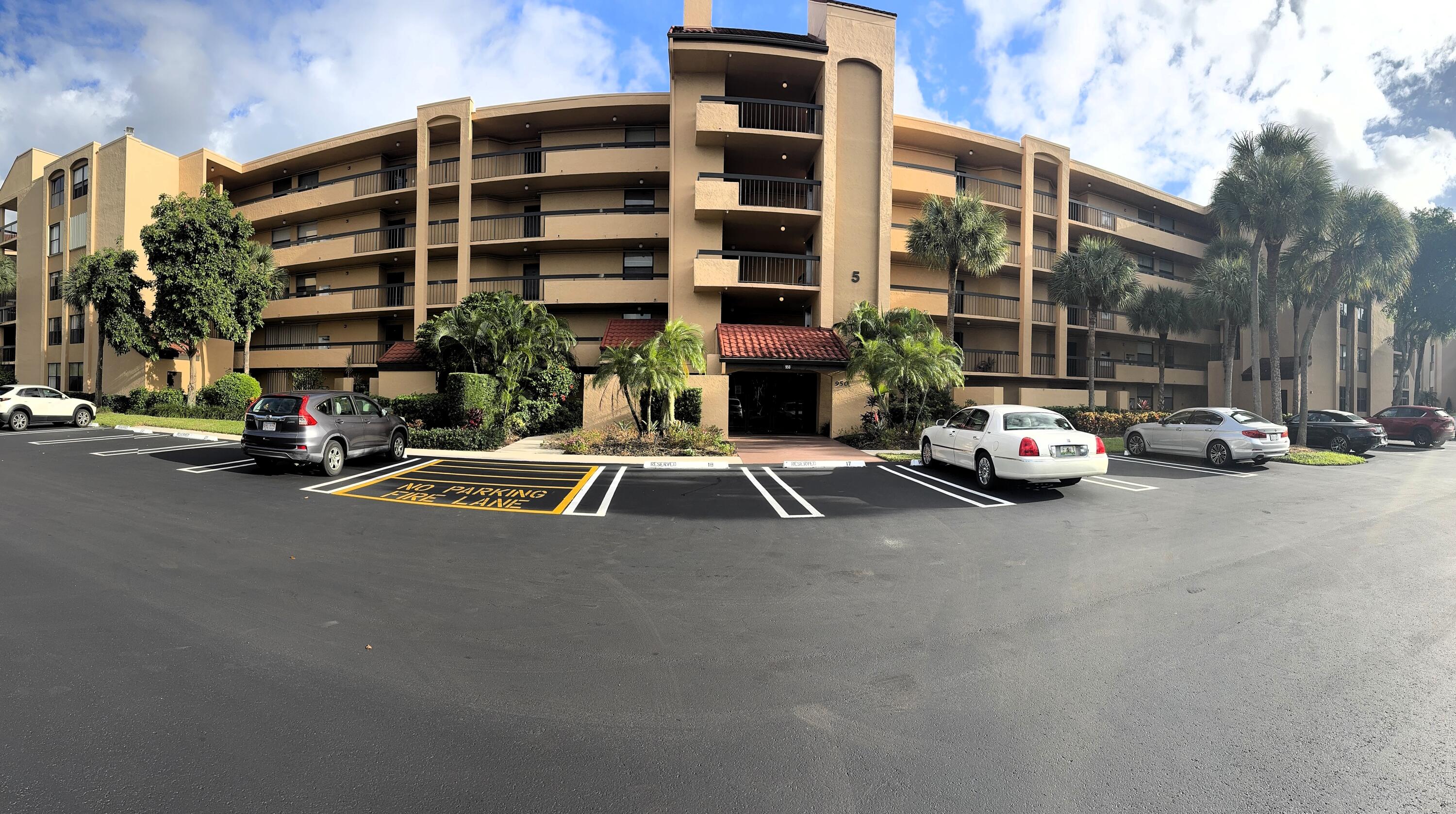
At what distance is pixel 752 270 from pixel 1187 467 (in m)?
16.0

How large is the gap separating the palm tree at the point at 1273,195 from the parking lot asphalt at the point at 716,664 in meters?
17.6

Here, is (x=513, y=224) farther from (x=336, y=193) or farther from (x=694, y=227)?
(x=336, y=193)

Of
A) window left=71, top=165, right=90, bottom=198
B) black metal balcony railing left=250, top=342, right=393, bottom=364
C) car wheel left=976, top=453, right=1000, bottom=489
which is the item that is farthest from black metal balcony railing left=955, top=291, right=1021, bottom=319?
window left=71, top=165, right=90, bottom=198

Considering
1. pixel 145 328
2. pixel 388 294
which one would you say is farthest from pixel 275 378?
pixel 388 294

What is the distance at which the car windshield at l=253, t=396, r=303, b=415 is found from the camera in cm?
1152

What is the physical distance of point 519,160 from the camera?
26359 mm

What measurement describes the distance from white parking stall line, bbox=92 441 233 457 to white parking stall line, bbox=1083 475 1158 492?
879 inches

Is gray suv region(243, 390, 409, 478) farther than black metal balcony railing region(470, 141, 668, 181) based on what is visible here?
No

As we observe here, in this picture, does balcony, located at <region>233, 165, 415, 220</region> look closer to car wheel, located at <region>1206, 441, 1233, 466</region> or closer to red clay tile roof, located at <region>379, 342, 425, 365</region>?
red clay tile roof, located at <region>379, 342, 425, 365</region>

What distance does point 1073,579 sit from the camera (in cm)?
572

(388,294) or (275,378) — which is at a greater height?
(388,294)

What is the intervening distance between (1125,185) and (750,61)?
22588 millimetres

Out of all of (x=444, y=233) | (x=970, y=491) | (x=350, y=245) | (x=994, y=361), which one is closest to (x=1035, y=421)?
(x=970, y=491)

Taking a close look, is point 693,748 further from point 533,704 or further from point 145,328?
point 145,328
